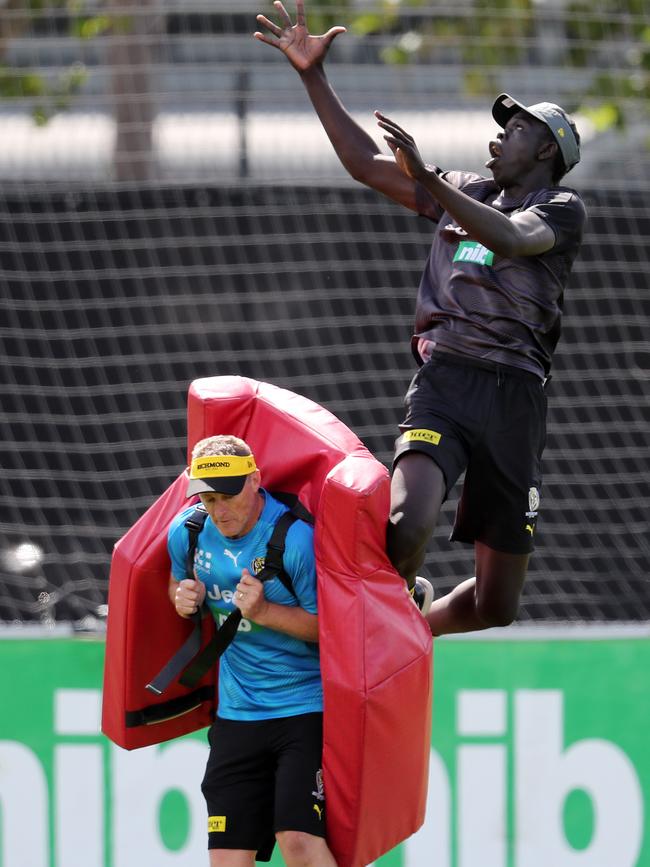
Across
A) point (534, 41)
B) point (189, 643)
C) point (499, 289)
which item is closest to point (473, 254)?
point (499, 289)

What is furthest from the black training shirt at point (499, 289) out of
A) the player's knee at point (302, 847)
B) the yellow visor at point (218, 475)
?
the player's knee at point (302, 847)

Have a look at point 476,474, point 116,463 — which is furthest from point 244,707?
point 116,463

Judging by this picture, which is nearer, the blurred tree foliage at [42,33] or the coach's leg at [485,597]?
the coach's leg at [485,597]

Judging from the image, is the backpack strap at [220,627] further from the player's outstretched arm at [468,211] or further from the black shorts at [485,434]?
the player's outstretched arm at [468,211]

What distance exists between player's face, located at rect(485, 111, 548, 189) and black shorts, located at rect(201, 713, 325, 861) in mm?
1770

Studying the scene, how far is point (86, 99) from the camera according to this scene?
736 cm

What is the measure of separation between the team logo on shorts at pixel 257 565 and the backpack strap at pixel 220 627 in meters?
0.04

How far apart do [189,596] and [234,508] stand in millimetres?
318

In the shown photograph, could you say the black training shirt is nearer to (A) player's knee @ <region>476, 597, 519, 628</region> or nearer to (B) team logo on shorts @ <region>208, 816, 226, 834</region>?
(A) player's knee @ <region>476, 597, 519, 628</region>

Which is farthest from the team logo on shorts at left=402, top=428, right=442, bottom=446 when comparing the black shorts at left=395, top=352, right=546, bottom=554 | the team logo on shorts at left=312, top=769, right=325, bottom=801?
the team logo on shorts at left=312, top=769, right=325, bottom=801

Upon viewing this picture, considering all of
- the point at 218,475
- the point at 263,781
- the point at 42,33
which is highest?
the point at 42,33

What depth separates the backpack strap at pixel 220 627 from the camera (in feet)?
13.1

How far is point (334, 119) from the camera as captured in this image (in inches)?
186

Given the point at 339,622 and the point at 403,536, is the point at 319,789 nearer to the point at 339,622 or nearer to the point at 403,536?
the point at 339,622
